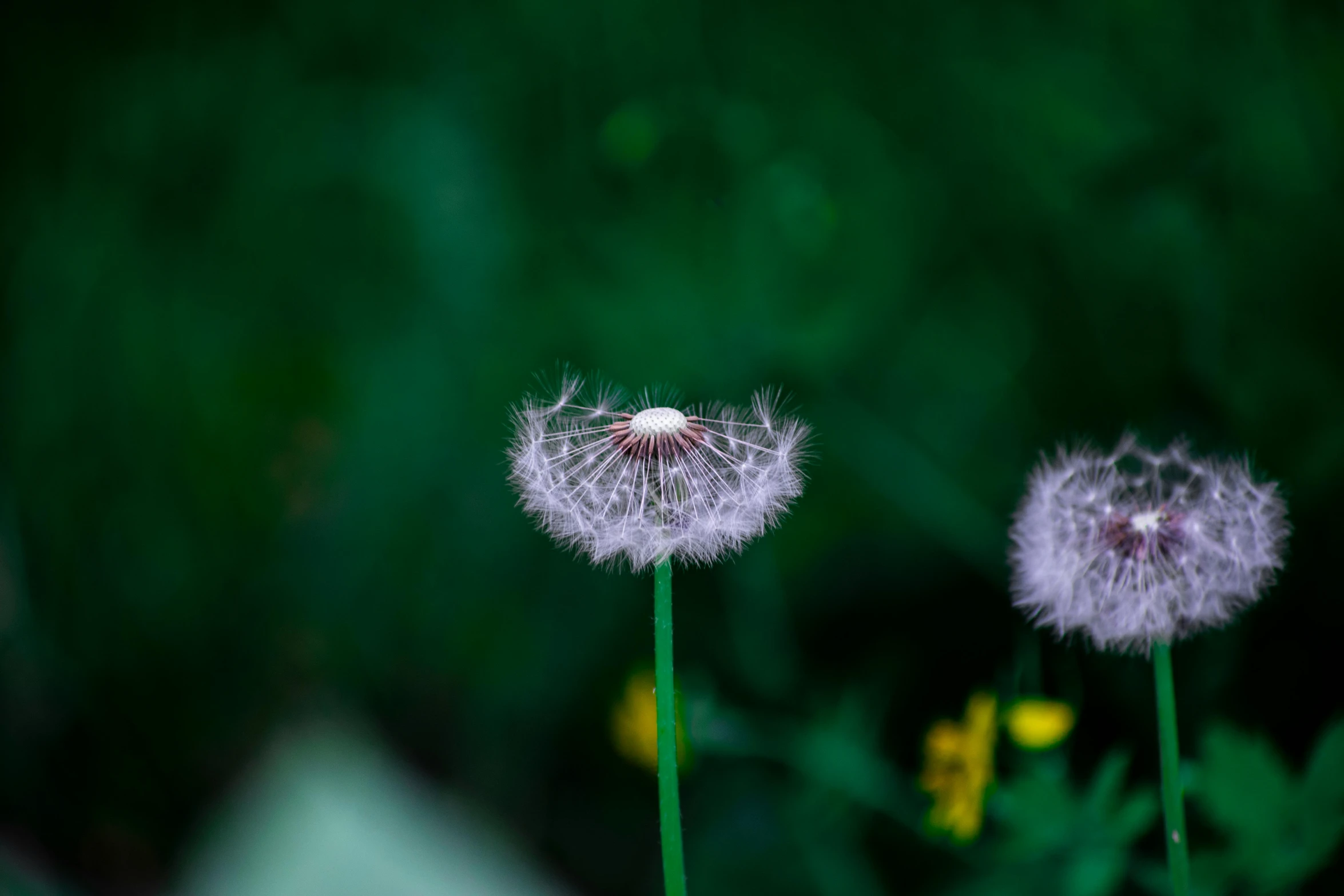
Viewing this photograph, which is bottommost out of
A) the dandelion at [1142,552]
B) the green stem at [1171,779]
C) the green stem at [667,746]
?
the green stem at [667,746]

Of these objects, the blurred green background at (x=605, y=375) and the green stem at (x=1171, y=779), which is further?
the blurred green background at (x=605, y=375)

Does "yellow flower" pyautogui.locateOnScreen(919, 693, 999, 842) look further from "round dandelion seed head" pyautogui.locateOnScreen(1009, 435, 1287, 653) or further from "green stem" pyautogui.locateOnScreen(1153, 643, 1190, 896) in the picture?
"green stem" pyautogui.locateOnScreen(1153, 643, 1190, 896)

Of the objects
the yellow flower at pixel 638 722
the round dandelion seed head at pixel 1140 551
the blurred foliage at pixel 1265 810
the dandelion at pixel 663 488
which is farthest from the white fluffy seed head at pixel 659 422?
the yellow flower at pixel 638 722

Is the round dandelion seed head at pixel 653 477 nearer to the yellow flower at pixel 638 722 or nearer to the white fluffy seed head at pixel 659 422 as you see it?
the white fluffy seed head at pixel 659 422

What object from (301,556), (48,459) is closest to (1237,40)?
(301,556)

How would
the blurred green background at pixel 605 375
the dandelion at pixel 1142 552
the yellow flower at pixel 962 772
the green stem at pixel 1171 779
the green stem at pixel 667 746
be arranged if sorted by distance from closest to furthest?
1. the green stem at pixel 667 746
2. the green stem at pixel 1171 779
3. the dandelion at pixel 1142 552
4. the yellow flower at pixel 962 772
5. the blurred green background at pixel 605 375

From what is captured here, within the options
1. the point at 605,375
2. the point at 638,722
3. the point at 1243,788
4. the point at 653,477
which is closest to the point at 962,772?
the point at 1243,788

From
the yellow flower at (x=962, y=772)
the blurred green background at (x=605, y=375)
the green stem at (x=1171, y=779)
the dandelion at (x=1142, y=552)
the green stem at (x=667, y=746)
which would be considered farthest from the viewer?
the blurred green background at (x=605, y=375)

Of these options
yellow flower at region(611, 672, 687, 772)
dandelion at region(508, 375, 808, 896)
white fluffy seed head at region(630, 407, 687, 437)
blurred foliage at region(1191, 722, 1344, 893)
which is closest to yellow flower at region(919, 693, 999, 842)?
blurred foliage at region(1191, 722, 1344, 893)
